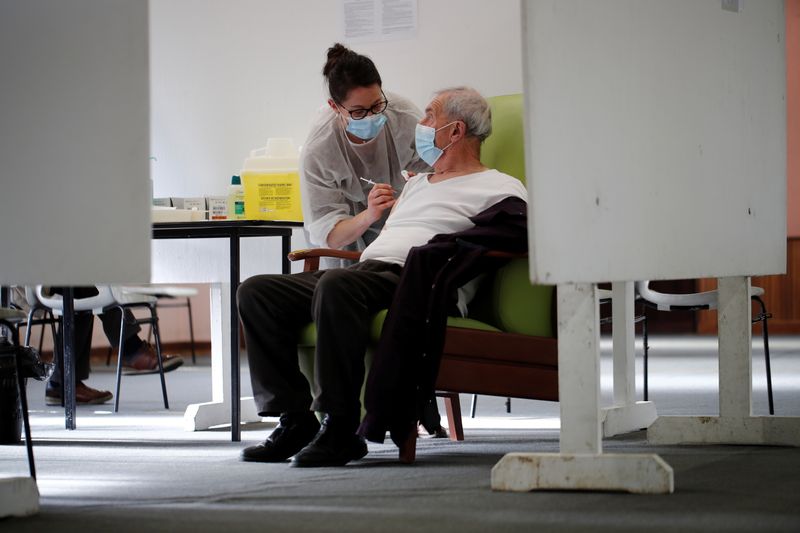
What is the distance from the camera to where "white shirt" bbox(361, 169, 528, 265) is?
2945 mm

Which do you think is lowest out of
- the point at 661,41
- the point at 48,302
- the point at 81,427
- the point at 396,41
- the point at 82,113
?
the point at 81,427

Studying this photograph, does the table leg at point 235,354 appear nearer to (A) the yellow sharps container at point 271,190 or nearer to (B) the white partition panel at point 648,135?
(A) the yellow sharps container at point 271,190

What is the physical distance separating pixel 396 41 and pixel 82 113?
2206mm

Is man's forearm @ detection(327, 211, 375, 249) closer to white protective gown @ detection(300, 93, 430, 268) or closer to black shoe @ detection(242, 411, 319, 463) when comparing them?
white protective gown @ detection(300, 93, 430, 268)

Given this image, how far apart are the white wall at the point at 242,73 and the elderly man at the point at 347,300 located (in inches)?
42.4

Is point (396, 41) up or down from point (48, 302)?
up

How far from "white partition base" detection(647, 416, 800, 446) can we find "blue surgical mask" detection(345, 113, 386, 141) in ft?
3.90

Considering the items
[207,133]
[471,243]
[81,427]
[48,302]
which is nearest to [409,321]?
[471,243]

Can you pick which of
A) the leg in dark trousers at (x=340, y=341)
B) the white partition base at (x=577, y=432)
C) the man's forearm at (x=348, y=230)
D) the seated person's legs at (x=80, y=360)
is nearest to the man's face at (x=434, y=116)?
the man's forearm at (x=348, y=230)

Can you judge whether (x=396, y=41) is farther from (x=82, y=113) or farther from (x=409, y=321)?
(x=82, y=113)

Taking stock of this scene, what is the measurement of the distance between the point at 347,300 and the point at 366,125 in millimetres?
909

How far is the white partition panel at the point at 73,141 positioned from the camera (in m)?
2.08

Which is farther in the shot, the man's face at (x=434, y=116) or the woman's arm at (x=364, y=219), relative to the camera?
the woman's arm at (x=364, y=219)

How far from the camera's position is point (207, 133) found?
442cm
